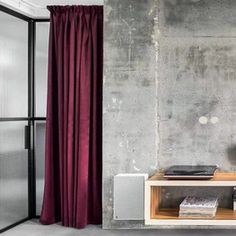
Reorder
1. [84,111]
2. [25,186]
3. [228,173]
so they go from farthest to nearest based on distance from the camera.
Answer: [25,186] → [84,111] → [228,173]

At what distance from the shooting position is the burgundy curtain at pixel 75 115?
15.5 feet

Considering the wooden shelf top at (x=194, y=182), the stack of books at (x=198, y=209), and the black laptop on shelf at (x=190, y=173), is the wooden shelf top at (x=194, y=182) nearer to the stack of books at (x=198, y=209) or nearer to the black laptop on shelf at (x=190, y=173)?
the black laptop on shelf at (x=190, y=173)

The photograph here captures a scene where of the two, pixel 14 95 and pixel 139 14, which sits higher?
pixel 139 14

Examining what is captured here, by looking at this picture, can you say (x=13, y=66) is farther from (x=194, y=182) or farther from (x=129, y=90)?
(x=194, y=182)

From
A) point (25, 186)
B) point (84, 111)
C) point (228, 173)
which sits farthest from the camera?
point (25, 186)

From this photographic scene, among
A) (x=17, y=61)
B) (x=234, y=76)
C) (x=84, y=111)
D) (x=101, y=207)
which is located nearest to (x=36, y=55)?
(x=17, y=61)

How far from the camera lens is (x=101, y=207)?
4848 millimetres

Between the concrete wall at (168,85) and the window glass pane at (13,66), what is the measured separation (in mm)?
1015

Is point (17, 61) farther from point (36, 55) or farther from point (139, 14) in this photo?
point (139, 14)

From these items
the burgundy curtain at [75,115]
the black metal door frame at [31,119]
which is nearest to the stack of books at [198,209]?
the burgundy curtain at [75,115]

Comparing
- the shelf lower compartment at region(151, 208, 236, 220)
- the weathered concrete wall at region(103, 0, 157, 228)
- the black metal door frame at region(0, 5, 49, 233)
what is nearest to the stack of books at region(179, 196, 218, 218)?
the shelf lower compartment at region(151, 208, 236, 220)

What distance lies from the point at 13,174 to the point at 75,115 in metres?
0.90

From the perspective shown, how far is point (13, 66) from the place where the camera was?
4770 mm

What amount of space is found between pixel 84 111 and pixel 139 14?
44.3 inches
